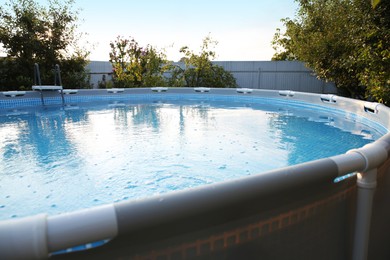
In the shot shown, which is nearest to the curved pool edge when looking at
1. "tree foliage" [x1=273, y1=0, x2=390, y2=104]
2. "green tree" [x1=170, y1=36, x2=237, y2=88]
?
"tree foliage" [x1=273, y1=0, x2=390, y2=104]

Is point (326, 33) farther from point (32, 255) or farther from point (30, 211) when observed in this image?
point (32, 255)

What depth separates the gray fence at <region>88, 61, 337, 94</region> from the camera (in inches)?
555

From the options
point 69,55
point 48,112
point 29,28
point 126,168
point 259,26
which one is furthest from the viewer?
point 259,26

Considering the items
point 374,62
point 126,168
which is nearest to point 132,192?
point 126,168

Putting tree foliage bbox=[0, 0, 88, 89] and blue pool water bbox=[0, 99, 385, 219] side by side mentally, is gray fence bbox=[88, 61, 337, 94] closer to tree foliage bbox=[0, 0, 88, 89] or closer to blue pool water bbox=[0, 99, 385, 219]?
tree foliage bbox=[0, 0, 88, 89]

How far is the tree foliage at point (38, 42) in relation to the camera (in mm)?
11633

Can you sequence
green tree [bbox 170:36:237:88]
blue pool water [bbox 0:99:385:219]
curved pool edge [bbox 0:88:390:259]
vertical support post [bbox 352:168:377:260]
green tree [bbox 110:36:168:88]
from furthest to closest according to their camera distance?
green tree [bbox 170:36:237:88] → green tree [bbox 110:36:168:88] → blue pool water [bbox 0:99:385:219] → vertical support post [bbox 352:168:377:260] → curved pool edge [bbox 0:88:390:259]

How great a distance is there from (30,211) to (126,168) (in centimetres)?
124

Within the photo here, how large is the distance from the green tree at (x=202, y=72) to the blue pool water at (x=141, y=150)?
20.3 feet

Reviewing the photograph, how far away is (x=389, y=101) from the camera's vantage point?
5496 millimetres

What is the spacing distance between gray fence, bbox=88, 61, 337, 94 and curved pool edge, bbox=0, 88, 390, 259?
14118mm

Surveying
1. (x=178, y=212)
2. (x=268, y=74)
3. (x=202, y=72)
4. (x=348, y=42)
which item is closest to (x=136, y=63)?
(x=202, y=72)

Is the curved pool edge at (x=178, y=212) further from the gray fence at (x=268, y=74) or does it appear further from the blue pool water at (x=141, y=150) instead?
the gray fence at (x=268, y=74)

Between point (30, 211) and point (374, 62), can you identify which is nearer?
point (30, 211)
